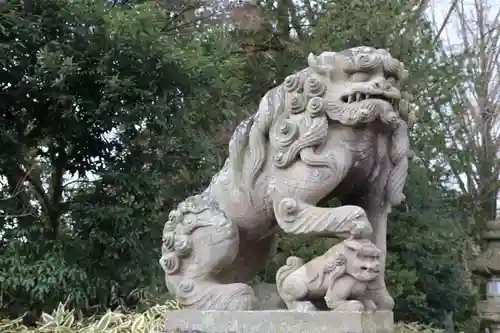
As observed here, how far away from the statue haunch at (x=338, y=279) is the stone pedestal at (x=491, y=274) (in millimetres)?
4414

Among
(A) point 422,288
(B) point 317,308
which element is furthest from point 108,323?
Answer: (A) point 422,288

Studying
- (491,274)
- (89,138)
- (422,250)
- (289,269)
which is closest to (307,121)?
(289,269)

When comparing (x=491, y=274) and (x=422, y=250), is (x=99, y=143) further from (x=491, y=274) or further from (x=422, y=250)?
(x=491, y=274)

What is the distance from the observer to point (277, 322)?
2.57 m

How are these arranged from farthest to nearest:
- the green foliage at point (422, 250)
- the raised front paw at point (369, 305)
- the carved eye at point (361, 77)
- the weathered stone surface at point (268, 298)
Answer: the green foliage at point (422, 250) → the weathered stone surface at point (268, 298) → the carved eye at point (361, 77) → the raised front paw at point (369, 305)

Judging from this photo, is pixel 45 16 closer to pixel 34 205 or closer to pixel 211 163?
pixel 34 205

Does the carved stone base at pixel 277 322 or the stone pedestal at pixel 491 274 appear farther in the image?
the stone pedestal at pixel 491 274

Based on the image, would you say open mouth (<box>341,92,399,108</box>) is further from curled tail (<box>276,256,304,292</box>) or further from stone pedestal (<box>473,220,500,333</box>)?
stone pedestal (<box>473,220,500,333</box>)

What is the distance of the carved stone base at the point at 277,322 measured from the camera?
96.3 inches

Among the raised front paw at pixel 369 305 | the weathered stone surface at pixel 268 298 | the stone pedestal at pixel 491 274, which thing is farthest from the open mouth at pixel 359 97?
the stone pedestal at pixel 491 274

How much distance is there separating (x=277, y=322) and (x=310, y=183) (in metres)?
0.59

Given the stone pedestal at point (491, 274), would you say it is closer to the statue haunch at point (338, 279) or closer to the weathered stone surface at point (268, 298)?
the weathered stone surface at point (268, 298)

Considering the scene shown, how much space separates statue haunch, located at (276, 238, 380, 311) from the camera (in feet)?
8.26

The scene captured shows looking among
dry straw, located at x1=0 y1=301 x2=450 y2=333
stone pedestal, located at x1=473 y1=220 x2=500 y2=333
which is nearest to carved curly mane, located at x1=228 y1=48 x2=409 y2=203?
dry straw, located at x1=0 y1=301 x2=450 y2=333
